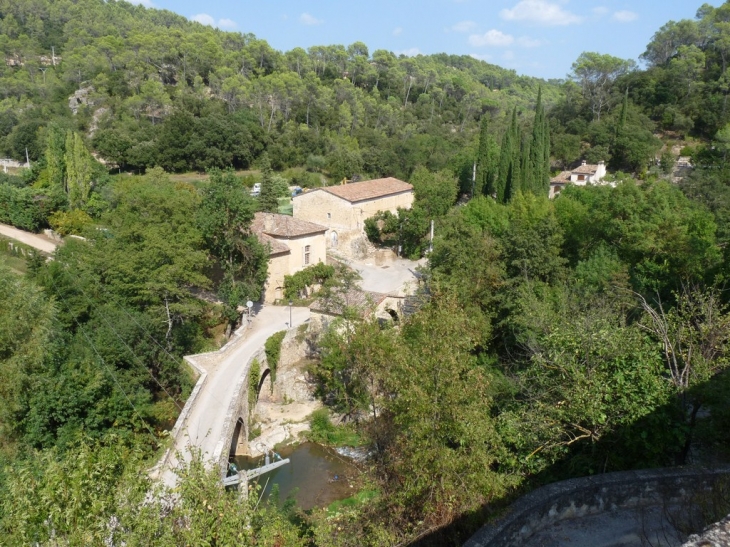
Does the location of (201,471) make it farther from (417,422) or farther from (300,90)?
(300,90)

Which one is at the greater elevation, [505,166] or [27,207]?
[505,166]

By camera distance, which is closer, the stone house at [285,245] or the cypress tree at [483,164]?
the stone house at [285,245]

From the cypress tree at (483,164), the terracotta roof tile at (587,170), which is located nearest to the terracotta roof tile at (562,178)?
the terracotta roof tile at (587,170)

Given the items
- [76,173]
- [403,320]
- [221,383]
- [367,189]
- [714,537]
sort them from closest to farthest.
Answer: [714,537]
[221,383]
[403,320]
[76,173]
[367,189]

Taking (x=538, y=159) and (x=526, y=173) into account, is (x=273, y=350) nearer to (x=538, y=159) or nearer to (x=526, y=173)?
(x=526, y=173)

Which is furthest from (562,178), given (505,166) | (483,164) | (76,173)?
(76,173)

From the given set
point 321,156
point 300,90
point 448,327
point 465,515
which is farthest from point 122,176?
point 465,515

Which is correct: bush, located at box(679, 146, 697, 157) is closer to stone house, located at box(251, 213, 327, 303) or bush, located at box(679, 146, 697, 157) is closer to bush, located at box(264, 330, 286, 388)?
stone house, located at box(251, 213, 327, 303)

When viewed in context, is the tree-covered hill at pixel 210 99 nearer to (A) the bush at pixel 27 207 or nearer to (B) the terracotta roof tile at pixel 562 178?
(B) the terracotta roof tile at pixel 562 178
